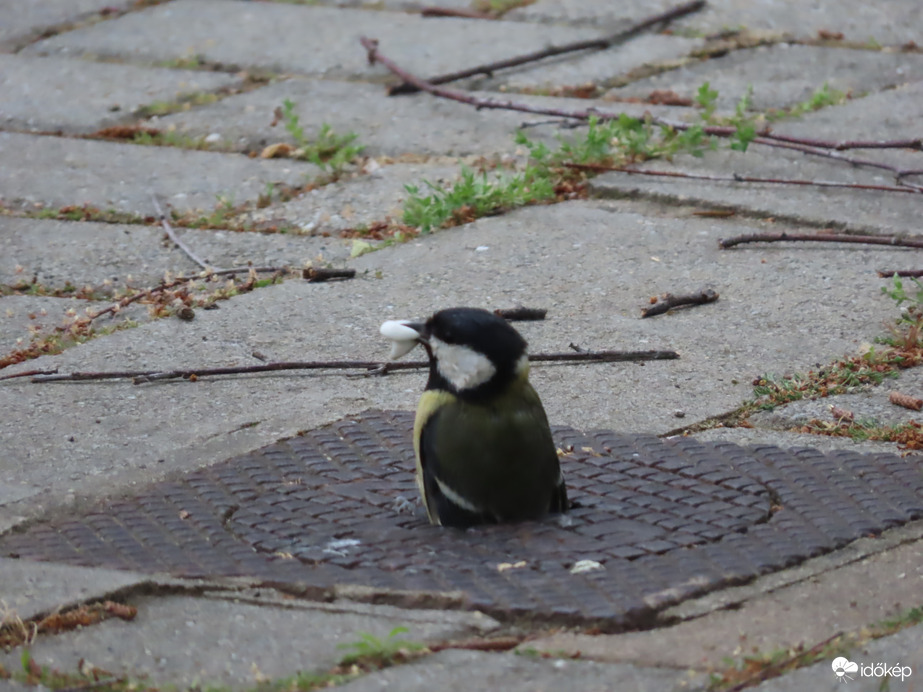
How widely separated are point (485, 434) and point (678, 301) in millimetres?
1367

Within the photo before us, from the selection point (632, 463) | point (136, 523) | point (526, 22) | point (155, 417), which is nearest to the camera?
point (136, 523)

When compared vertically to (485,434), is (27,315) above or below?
below

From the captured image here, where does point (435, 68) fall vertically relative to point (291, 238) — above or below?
above

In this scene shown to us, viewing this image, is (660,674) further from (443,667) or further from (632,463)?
(632,463)

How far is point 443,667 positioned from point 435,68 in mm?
4138

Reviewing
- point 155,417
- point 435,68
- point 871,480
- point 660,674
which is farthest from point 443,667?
point 435,68

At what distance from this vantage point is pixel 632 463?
279 cm

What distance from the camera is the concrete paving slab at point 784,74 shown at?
5309 millimetres

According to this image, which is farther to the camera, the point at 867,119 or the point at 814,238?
the point at 867,119

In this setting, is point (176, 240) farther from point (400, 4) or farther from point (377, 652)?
point (400, 4)

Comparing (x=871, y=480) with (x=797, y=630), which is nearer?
(x=797, y=630)

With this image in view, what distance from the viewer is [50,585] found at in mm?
2322

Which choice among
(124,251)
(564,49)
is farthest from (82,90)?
(564,49)

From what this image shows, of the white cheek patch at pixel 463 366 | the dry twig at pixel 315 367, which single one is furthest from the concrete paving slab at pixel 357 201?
the white cheek patch at pixel 463 366
